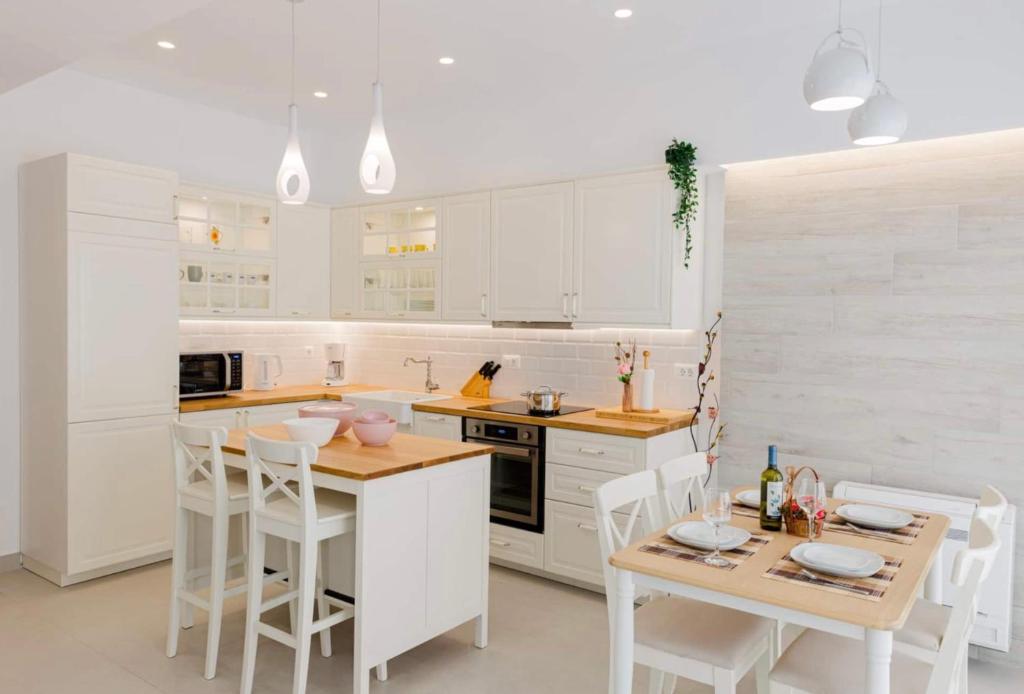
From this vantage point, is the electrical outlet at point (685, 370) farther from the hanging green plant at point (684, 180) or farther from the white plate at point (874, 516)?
the white plate at point (874, 516)

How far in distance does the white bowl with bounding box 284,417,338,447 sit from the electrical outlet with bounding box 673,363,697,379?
215 centimetres

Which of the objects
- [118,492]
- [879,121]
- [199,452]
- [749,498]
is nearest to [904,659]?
[749,498]

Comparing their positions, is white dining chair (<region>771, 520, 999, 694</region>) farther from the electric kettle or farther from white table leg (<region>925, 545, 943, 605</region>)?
the electric kettle

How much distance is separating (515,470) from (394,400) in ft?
3.92

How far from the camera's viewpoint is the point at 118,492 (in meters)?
4.14

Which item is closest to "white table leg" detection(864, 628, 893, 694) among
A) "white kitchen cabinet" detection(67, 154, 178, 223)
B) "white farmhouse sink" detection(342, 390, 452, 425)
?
"white farmhouse sink" detection(342, 390, 452, 425)

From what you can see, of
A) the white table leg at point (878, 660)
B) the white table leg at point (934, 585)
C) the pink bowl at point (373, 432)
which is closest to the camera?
the white table leg at point (878, 660)

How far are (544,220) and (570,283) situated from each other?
0.45 m

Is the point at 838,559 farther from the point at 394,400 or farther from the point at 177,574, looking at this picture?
the point at 394,400

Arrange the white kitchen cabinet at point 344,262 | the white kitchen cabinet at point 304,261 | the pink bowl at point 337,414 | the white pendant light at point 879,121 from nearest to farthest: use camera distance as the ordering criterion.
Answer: the white pendant light at point 879,121
the pink bowl at point 337,414
the white kitchen cabinet at point 304,261
the white kitchen cabinet at point 344,262

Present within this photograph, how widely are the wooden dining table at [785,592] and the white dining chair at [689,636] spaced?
0.08m

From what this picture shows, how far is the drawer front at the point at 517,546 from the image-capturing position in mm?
4176

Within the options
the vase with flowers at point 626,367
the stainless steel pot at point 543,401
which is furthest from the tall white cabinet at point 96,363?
the vase with flowers at point 626,367

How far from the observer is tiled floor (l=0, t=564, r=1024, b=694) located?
2.97 metres
